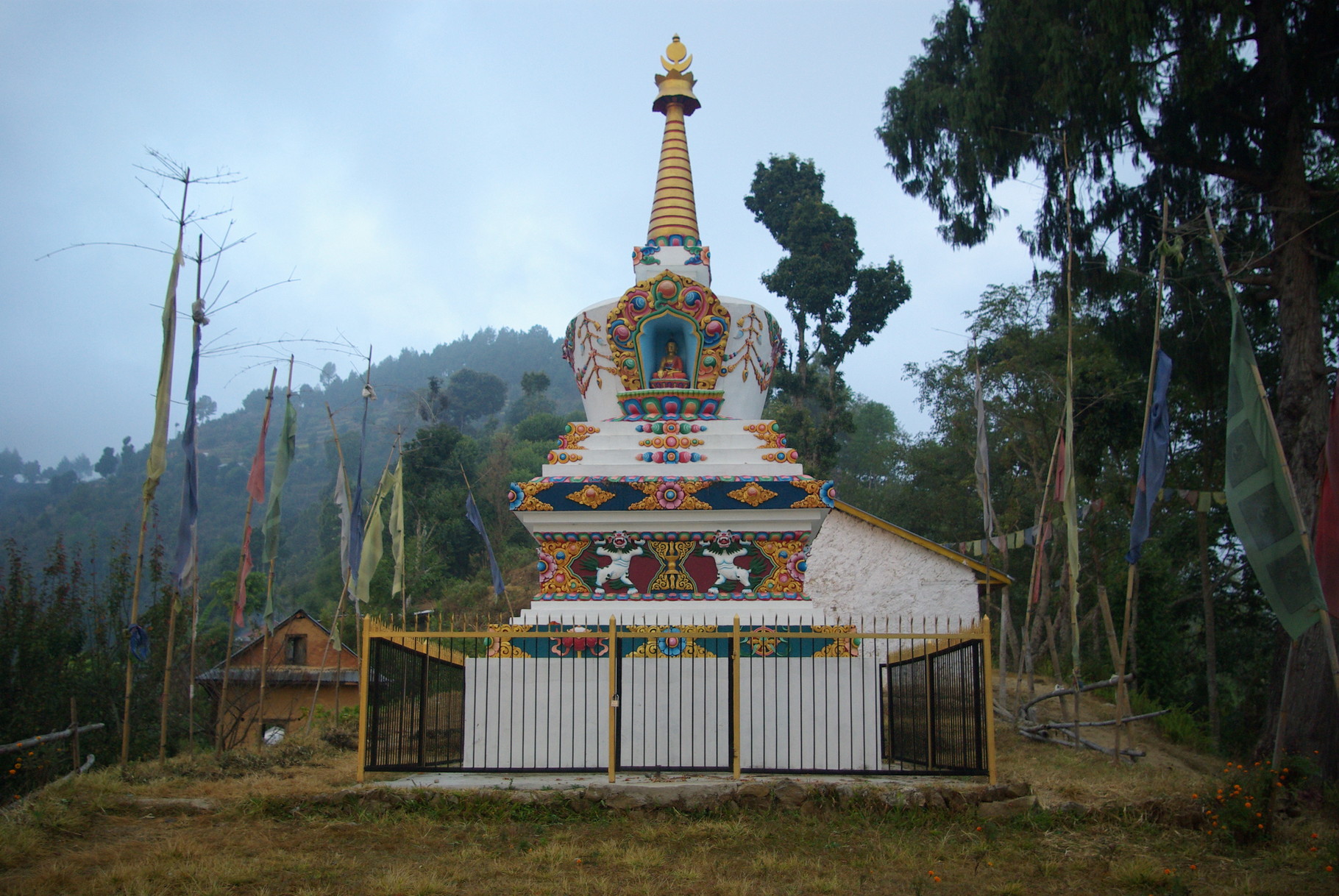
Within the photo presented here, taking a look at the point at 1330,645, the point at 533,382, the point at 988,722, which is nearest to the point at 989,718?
the point at 988,722

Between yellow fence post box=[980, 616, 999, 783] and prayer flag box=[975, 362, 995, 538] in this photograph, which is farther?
prayer flag box=[975, 362, 995, 538]

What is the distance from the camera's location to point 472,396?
8150 cm

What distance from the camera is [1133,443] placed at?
17109 millimetres

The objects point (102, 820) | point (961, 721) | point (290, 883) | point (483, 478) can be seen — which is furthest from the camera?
point (483, 478)

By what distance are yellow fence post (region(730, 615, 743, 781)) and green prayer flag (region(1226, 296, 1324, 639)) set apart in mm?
3708

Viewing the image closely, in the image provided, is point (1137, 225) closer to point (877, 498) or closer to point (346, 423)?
point (877, 498)

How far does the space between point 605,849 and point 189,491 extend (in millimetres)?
5463

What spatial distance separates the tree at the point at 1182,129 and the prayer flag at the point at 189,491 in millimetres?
9713

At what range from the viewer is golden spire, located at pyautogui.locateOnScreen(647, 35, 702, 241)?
11.8 m

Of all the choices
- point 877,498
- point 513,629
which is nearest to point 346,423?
point 877,498

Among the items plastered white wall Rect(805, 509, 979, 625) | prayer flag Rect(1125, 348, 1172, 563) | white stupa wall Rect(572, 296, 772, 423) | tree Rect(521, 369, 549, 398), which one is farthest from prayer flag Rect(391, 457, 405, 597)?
tree Rect(521, 369, 549, 398)

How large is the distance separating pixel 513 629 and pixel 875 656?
3.28 m

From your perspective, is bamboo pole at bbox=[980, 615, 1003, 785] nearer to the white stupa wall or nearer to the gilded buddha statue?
the white stupa wall

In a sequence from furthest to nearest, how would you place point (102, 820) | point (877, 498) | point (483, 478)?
point (483, 478)
point (877, 498)
point (102, 820)
